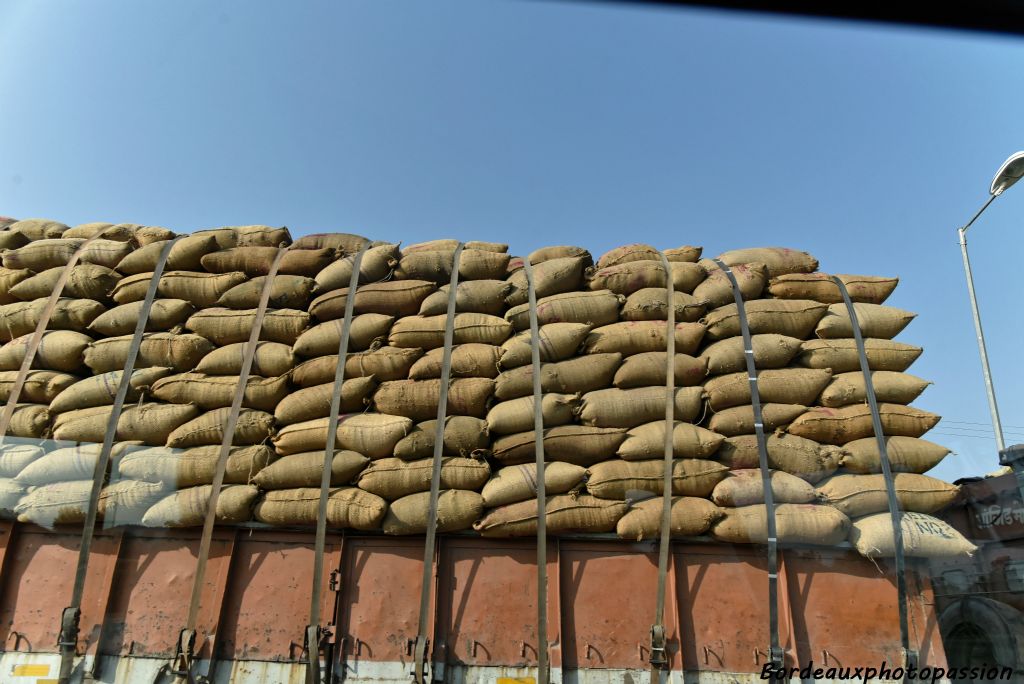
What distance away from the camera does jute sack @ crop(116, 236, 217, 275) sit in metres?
5.01

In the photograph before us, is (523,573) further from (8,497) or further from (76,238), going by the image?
(76,238)

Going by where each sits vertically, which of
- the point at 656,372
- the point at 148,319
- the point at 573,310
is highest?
the point at 573,310

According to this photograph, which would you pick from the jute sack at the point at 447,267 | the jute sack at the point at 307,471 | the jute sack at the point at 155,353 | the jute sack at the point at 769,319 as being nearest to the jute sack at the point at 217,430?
the jute sack at the point at 307,471

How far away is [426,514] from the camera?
155 inches

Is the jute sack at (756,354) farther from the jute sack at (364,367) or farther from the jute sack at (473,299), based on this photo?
the jute sack at (364,367)

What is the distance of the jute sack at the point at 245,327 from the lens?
469 cm

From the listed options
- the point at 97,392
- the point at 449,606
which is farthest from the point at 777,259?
the point at 97,392

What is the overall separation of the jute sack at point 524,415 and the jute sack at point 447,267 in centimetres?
113

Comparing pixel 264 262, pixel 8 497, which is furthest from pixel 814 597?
pixel 8 497

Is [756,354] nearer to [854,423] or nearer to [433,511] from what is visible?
[854,423]

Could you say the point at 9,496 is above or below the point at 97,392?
below

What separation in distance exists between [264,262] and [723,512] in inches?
139

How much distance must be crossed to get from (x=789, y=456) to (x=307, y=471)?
2845mm

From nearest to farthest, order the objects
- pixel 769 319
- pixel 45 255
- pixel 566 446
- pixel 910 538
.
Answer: pixel 910 538 < pixel 566 446 < pixel 769 319 < pixel 45 255
